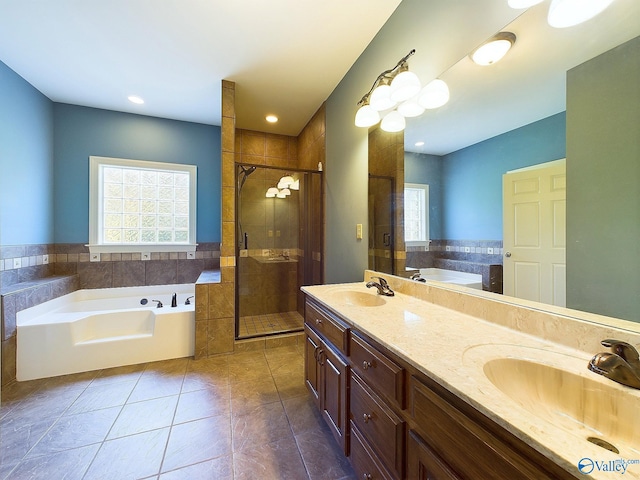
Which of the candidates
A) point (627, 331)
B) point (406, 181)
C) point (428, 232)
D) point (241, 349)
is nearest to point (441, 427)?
point (627, 331)

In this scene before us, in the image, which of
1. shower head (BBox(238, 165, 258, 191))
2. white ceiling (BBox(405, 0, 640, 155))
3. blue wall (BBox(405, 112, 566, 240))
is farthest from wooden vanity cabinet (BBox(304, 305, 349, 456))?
shower head (BBox(238, 165, 258, 191))

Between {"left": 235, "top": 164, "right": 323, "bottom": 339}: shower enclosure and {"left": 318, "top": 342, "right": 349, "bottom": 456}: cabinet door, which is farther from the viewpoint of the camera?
{"left": 235, "top": 164, "right": 323, "bottom": 339}: shower enclosure

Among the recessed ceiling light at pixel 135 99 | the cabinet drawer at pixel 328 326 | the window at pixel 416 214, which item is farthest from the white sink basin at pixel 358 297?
the recessed ceiling light at pixel 135 99

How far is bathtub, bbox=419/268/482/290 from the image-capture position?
1266 mm

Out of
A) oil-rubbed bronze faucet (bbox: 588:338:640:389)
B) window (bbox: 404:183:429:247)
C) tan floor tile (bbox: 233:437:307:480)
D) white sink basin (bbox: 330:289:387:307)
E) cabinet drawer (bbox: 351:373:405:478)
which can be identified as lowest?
tan floor tile (bbox: 233:437:307:480)

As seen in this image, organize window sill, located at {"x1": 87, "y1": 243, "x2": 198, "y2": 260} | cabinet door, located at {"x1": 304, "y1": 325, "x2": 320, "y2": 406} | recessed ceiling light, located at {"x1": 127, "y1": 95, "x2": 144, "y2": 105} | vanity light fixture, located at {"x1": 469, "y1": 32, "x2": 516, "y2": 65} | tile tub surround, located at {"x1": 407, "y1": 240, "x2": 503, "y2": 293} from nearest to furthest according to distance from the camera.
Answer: vanity light fixture, located at {"x1": 469, "y1": 32, "x2": 516, "y2": 65}, tile tub surround, located at {"x1": 407, "y1": 240, "x2": 503, "y2": 293}, cabinet door, located at {"x1": 304, "y1": 325, "x2": 320, "y2": 406}, recessed ceiling light, located at {"x1": 127, "y1": 95, "x2": 144, "y2": 105}, window sill, located at {"x1": 87, "y1": 243, "x2": 198, "y2": 260}

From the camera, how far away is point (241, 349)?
2.63 m

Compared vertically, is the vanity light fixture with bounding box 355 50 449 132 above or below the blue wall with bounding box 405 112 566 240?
above

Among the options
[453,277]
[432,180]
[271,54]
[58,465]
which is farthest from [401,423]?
[271,54]

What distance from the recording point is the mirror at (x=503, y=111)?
0.85 m

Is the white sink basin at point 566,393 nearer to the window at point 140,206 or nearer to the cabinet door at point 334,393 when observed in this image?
the cabinet door at point 334,393

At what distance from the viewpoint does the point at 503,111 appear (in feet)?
3.84

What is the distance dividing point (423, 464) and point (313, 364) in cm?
99

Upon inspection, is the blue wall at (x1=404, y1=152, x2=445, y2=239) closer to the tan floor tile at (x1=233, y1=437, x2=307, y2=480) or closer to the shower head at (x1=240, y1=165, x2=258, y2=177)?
the tan floor tile at (x1=233, y1=437, x2=307, y2=480)
